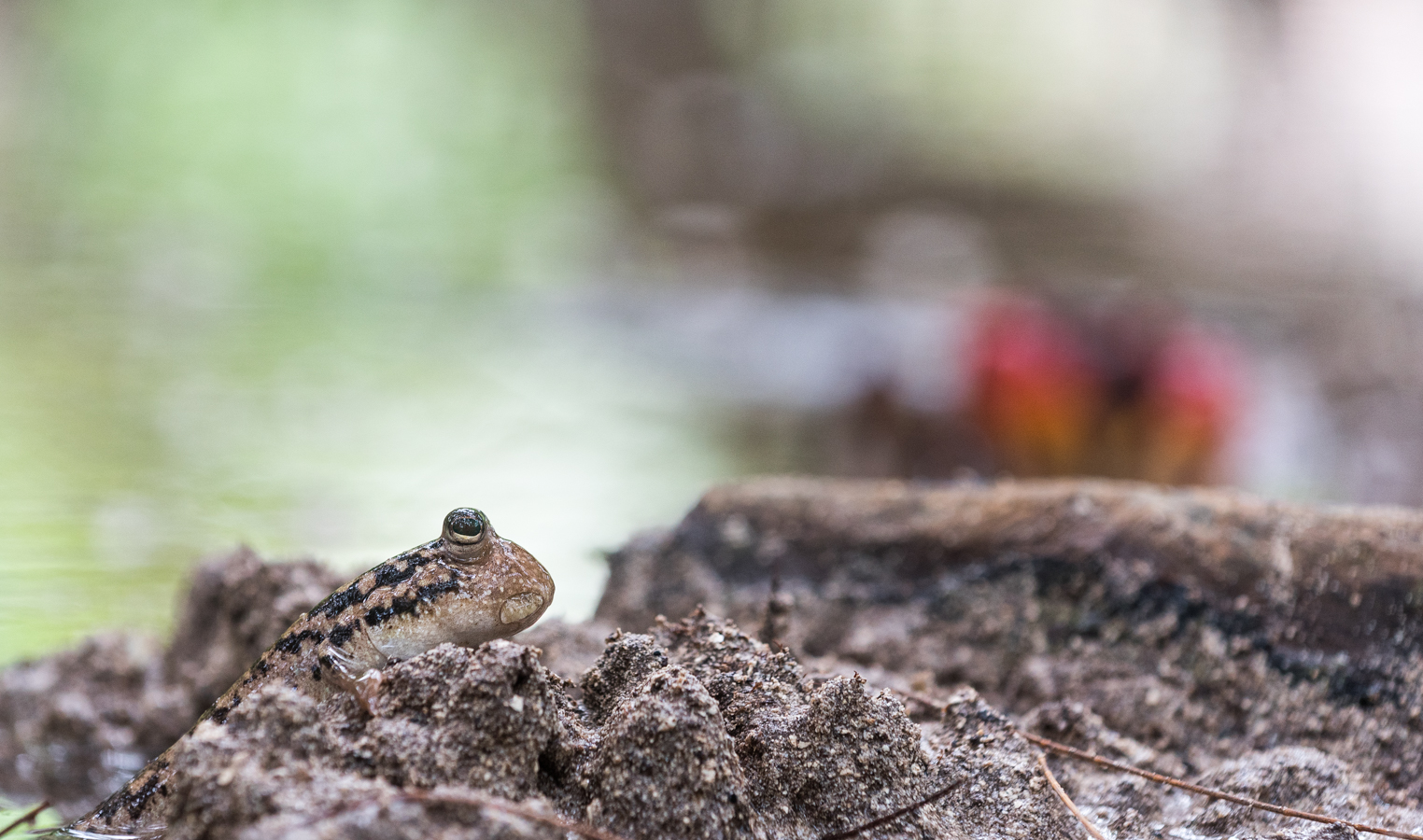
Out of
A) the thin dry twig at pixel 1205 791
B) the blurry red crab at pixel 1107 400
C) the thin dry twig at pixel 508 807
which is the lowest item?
the thin dry twig at pixel 1205 791

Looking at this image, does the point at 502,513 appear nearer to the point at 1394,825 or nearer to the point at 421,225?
the point at 1394,825

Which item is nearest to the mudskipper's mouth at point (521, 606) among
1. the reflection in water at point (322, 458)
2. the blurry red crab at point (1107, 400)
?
the reflection in water at point (322, 458)

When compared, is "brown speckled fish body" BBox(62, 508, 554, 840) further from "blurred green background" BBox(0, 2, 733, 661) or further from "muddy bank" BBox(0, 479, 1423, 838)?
"blurred green background" BBox(0, 2, 733, 661)

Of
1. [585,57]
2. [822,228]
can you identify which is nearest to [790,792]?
[822,228]

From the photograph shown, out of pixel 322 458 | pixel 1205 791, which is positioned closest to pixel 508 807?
pixel 1205 791

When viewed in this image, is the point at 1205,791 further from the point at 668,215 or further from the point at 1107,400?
the point at 668,215

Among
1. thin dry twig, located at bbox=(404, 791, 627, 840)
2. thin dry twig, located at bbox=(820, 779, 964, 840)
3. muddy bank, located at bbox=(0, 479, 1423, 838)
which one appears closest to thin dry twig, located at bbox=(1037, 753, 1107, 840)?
muddy bank, located at bbox=(0, 479, 1423, 838)

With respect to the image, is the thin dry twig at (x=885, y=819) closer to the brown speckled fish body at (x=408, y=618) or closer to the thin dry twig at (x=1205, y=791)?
the thin dry twig at (x=1205, y=791)
